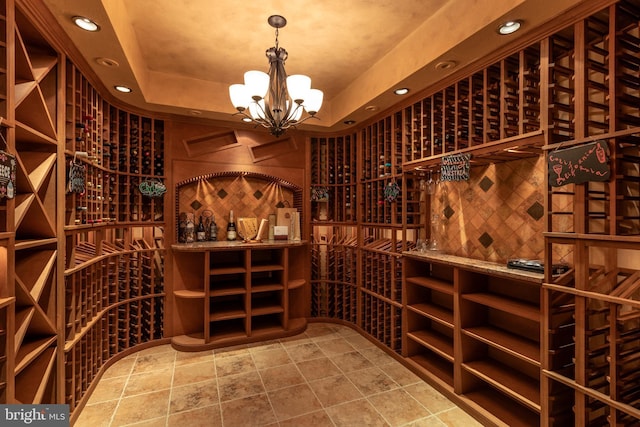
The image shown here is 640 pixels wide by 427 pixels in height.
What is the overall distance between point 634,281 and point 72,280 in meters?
3.44

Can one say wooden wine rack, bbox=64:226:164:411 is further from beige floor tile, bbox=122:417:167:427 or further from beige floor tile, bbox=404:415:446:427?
beige floor tile, bbox=404:415:446:427

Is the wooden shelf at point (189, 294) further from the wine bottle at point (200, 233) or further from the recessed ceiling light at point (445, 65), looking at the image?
the recessed ceiling light at point (445, 65)

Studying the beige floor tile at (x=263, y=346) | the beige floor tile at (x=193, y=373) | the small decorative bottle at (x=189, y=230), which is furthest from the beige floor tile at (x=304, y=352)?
the small decorative bottle at (x=189, y=230)

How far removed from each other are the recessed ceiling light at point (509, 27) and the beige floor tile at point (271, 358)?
3247 mm

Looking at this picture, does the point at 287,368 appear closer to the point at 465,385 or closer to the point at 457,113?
the point at 465,385

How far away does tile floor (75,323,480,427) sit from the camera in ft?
7.41

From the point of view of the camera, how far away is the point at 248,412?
2.34 metres

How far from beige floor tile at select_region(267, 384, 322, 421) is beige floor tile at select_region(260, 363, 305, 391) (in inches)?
2.7

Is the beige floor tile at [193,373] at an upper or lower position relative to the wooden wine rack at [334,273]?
lower

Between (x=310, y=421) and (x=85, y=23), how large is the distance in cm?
298

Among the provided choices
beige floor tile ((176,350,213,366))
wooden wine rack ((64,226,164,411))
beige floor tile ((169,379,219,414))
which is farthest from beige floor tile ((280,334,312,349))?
wooden wine rack ((64,226,164,411))

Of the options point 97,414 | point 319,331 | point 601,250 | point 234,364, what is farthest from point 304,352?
point 601,250

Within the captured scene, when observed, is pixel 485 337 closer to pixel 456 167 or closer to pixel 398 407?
pixel 398 407

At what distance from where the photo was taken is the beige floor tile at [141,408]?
225 cm
